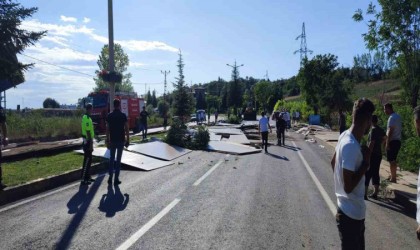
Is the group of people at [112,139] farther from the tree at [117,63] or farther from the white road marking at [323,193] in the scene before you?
the tree at [117,63]

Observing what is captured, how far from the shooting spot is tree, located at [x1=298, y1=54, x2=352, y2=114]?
1629 inches

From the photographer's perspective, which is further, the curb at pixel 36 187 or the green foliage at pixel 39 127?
the green foliage at pixel 39 127

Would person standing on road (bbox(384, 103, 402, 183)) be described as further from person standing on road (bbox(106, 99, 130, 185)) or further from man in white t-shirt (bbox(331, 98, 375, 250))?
man in white t-shirt (bbox(331, 98, 375, 250))

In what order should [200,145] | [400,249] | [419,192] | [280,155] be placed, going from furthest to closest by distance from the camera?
1. [200,145]
2. [280,155]
3. [400,249]
4. [419,192]

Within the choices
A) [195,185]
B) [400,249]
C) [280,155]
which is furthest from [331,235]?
[280,155]

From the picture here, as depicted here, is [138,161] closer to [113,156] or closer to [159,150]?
[159,150]

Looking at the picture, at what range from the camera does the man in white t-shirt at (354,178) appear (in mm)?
3395

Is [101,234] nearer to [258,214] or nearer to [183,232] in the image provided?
[183,232]

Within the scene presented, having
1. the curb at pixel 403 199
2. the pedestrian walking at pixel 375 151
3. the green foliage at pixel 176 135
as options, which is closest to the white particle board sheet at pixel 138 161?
the green foliage at pixel 176 135

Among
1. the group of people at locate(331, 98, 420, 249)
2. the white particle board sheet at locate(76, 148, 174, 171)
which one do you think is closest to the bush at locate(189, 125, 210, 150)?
the white particle board sheet at locate(76, 148, 174, 171)

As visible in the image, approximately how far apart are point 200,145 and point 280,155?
13.6 ft

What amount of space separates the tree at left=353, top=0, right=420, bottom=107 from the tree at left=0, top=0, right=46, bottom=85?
38.8ft

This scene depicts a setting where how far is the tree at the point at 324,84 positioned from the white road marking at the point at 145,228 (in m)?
→ 35.9

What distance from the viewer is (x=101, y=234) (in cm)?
611
